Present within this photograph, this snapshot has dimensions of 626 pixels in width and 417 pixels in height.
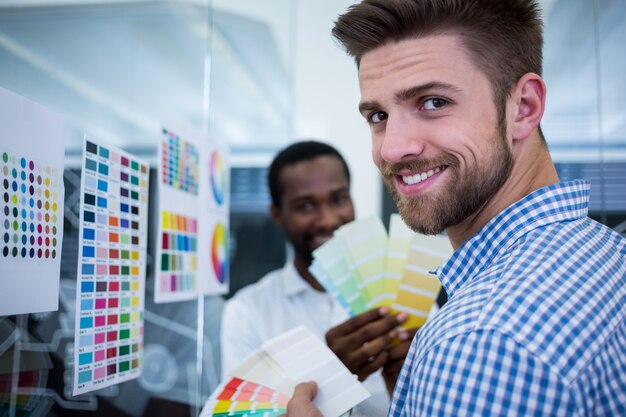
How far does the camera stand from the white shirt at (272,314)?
1.91 m

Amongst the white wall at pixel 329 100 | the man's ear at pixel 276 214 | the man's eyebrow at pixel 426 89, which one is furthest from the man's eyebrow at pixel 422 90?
the white wall at pixel 329 100

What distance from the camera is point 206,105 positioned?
1.73 meters

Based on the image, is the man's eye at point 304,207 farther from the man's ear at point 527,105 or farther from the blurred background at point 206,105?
the man's ear at point 527,105

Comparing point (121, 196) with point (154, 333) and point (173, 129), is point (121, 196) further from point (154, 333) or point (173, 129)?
point (154, 333)

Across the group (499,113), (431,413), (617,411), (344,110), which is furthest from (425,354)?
(344,110)

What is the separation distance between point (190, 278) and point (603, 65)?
1378mm

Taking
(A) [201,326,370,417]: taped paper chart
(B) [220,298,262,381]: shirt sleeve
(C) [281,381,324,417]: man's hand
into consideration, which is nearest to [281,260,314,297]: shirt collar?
(B) [220,298,262,381]: shirt sleeve

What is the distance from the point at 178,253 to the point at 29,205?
1.82 feet

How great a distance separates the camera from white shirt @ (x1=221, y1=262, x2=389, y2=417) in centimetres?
191

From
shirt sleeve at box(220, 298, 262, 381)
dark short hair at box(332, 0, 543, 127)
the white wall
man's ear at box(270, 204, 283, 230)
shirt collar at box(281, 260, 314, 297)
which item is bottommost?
shirt sleeve at box(220, 298, 262, 381)

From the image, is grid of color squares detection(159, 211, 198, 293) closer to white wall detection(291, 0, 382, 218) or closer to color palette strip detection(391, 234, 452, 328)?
color palette strip detection(391, 234, 452, 328)

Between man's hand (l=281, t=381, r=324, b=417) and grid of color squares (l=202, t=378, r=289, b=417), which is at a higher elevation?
man's hand (l=281, t=381, r=324, b=417)

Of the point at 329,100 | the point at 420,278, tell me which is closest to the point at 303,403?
the point at 420,278

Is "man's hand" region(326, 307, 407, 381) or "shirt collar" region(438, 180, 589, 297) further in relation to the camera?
"man's hand" region(326, 307, 407, 381)
